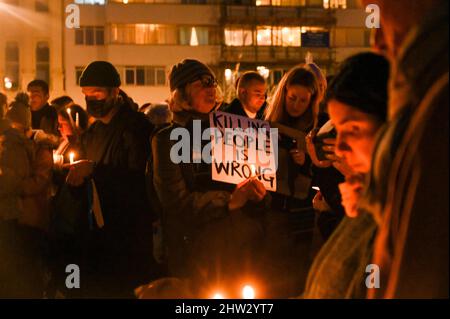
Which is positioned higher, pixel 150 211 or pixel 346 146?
pixel 346 146

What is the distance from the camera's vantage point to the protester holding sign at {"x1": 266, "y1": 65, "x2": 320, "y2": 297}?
516cm

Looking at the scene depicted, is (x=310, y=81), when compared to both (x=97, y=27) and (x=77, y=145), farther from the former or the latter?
(x=97, y=27)

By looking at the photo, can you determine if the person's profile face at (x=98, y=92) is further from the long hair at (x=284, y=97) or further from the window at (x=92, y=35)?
the window at (x=92, y=35)

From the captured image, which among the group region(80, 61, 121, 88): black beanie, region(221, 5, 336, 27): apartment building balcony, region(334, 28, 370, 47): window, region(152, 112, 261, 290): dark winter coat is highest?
region(221, 5, 336, 27): apartment building balcony

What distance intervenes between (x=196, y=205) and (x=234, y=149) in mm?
429

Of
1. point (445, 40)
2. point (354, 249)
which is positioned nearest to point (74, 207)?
point (354, 249)

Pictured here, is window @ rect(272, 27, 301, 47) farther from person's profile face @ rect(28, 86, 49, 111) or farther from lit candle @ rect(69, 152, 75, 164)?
lit candle @ rect(69, 152, 75, 164)

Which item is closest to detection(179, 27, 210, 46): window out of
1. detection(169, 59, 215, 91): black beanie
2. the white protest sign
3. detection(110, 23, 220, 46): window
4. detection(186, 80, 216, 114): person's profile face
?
detection(110, 23, 220, 46): window

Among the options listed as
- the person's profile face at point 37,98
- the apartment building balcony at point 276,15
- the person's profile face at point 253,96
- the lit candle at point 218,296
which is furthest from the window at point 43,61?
the lit candle at point 218,296

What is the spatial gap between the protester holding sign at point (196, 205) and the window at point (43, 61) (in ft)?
155

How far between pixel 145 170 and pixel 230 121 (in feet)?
3.79

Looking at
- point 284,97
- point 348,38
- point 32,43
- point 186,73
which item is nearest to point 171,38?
point 32,43

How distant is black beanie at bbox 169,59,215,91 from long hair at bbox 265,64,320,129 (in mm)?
504

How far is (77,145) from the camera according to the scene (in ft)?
20.0
